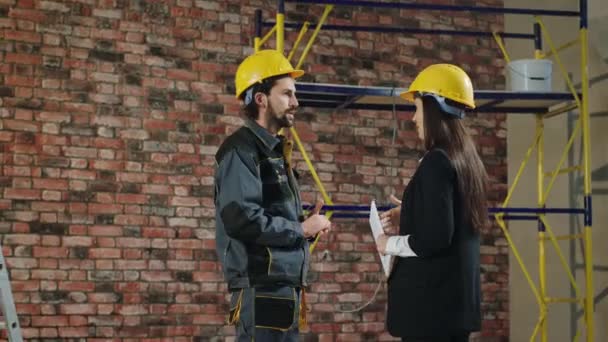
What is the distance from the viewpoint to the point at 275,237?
271cm

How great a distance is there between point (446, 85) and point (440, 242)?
0.61 meters

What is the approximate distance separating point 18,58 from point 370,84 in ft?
8.10

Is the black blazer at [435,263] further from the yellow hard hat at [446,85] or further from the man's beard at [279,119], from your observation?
the man's beard at [279,119]

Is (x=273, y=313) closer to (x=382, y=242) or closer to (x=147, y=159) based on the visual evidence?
(x=382, y=242)

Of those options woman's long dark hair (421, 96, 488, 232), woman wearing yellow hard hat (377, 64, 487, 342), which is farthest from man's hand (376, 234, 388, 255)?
woman's long dark hair (421, 96, 488, 232)

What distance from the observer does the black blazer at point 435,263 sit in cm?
259

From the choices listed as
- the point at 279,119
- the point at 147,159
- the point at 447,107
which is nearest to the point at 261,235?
the point at 279,119

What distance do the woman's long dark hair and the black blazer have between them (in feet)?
0.09

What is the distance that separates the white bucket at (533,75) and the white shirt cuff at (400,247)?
8.20 feet

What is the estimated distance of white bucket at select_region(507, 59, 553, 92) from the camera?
4.91 metres

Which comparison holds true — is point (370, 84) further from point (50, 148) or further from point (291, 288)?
point (291, 288)

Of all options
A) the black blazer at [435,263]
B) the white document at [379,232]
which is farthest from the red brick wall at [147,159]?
the black blazer at [435,263]

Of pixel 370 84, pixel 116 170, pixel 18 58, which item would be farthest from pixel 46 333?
pixel 370 84

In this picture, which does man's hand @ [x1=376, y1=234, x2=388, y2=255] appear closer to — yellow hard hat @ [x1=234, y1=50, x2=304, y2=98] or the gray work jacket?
the gray work jacket
